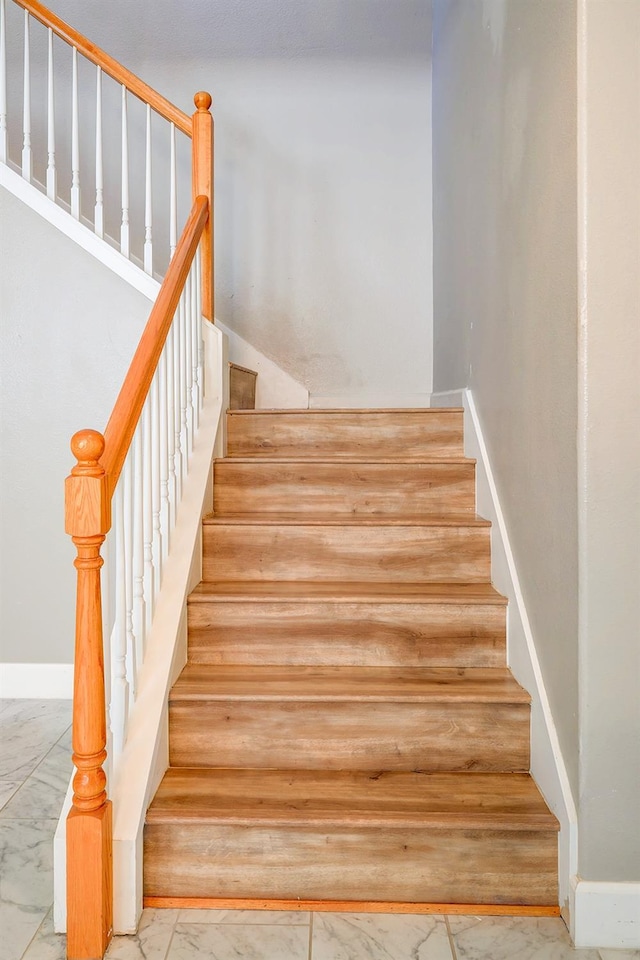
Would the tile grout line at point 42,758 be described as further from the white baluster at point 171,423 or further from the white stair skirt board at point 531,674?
the white stair skirt board at point 531,674

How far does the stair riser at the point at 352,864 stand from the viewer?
1.38 meters

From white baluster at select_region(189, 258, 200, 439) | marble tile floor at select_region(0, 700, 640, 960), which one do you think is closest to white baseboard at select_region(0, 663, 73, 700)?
marble tile floor at select_region(0, 700, 640, 960)

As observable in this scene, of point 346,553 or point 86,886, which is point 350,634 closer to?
point 346,553

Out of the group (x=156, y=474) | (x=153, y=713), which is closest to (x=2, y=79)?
(x=156, y=474)

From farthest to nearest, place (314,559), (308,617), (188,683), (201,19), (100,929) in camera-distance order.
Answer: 1. (201,19)
2. (314,559)
3. (308,617)
4. (188,683)
5. (100,929)

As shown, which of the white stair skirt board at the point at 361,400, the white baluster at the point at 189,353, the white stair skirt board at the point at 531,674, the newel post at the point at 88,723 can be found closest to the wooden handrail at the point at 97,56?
the white baluster at the point at 189,353

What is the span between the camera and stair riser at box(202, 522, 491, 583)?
204 cm

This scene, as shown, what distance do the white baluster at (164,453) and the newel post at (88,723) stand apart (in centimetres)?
51

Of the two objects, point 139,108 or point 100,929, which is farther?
point 139,108

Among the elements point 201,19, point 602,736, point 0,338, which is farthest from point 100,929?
point 201,19

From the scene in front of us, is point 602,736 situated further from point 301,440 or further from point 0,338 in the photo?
point 0,338

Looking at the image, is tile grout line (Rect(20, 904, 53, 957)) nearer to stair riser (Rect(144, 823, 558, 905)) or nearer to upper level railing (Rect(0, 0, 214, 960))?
upper level railing (Rect(0, 0, 214, 960))

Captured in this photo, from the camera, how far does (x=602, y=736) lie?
132 cm

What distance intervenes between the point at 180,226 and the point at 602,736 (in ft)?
10.5
